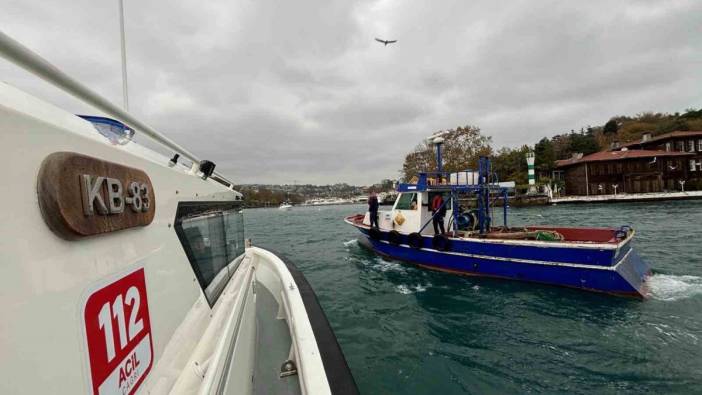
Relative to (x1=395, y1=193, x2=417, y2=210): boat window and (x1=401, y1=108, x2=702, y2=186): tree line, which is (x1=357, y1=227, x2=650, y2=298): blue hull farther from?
(x1=401, y1=108, x2=702, y2=186): tree line

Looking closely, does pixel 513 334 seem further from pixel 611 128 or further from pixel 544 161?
pixel 611 128

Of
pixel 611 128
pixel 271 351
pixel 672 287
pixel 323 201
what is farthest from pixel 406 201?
pixel 323 201

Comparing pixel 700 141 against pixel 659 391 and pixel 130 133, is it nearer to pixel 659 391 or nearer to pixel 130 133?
pixel 659 391

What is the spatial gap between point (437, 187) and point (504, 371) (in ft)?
19.9

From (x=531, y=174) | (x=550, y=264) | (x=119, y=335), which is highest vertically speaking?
(x=531, y=174)

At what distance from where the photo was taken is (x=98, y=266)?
2.90ft

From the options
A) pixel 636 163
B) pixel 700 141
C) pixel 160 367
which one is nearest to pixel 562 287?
pixel 160 367

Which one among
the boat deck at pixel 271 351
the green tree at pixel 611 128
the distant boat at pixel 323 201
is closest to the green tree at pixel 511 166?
the green tree at pixel 611 128

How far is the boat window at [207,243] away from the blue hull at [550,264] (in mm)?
6827

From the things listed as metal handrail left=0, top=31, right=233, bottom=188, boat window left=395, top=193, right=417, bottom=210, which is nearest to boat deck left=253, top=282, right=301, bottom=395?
metal handrail left=0, top=31, right=233, bottom=188

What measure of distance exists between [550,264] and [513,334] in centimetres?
296

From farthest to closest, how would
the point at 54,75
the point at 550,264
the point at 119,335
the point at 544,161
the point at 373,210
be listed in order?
the point at 544,161
the point at 373,210
the point at 550,264
the point at 119,335
the point at 54,75

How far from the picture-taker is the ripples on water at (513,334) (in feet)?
12.5

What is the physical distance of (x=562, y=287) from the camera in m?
7.02
